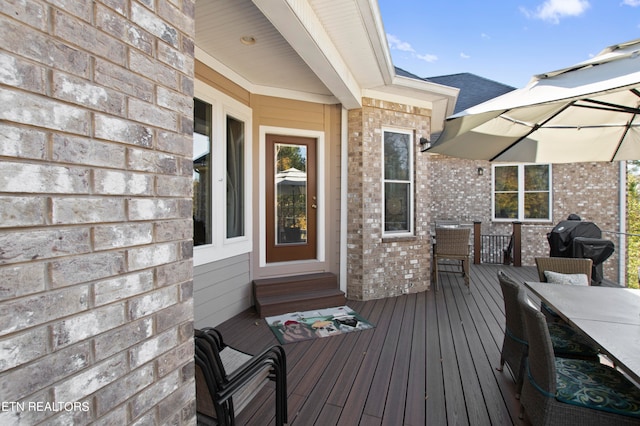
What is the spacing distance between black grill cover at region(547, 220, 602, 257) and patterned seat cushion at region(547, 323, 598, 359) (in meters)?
3.58

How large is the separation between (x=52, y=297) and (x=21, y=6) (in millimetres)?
672

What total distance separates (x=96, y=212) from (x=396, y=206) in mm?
4631

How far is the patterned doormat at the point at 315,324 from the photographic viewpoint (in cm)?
333

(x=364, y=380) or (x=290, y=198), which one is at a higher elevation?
(x=290, y=198)

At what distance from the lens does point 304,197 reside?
4.74 m

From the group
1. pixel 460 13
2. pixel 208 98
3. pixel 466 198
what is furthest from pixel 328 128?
pixel 460 13

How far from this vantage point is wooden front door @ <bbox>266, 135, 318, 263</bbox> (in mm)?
4508

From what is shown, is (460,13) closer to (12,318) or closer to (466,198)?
(466,198)

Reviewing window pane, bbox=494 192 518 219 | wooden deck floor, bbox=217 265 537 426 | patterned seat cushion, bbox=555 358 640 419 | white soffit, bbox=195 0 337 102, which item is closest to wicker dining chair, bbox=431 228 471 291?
wooden deck floor, bbox=217 265 537 426

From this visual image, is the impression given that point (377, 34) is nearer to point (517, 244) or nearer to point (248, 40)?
point (248, 40)

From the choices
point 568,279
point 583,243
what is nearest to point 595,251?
point 583,243

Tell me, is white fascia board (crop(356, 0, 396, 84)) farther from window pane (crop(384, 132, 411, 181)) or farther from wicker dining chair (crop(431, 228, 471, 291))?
wicker dining chair (crop(431, 228, 471, 291))

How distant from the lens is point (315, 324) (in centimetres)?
361

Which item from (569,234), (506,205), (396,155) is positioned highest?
(396,155)
